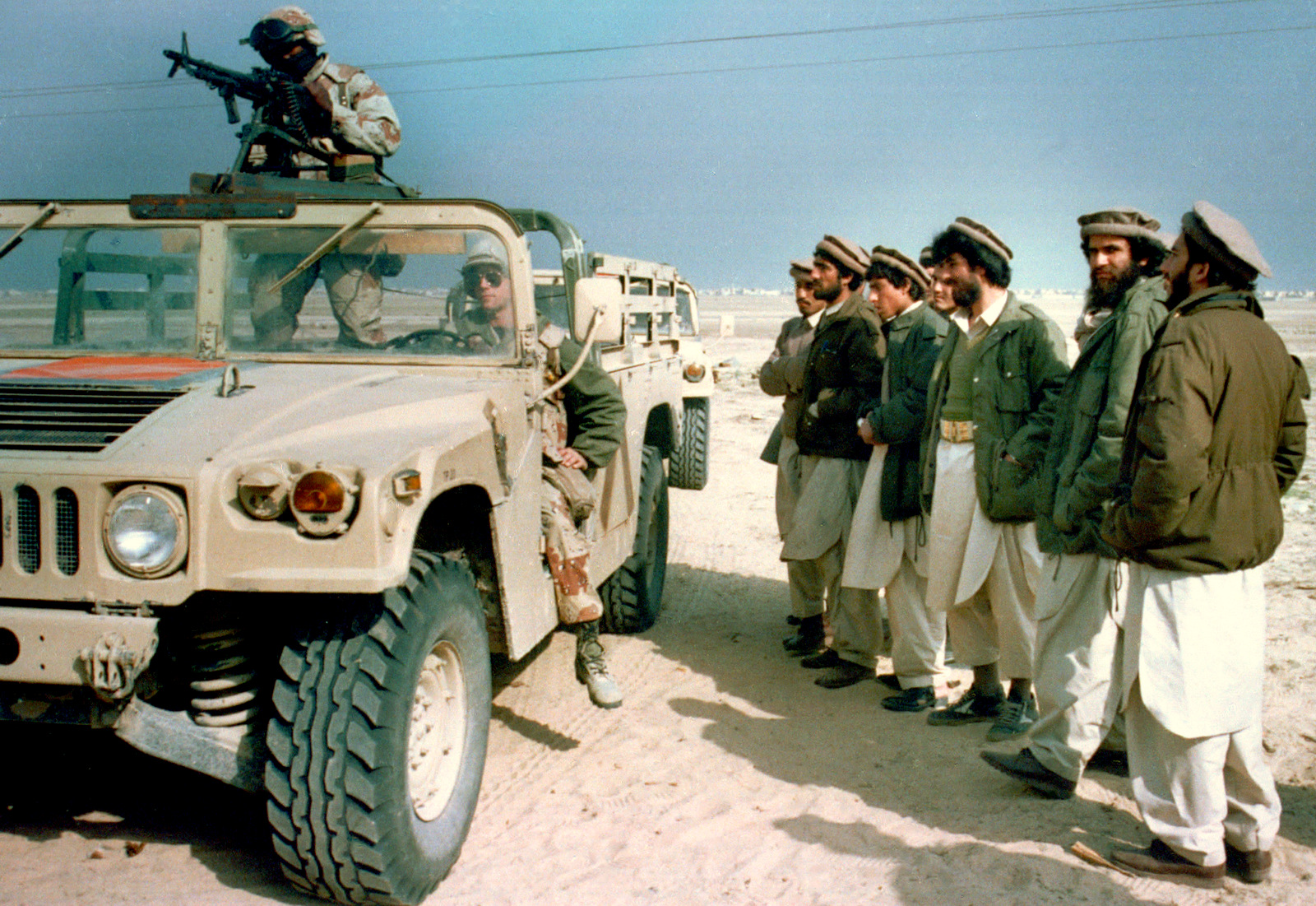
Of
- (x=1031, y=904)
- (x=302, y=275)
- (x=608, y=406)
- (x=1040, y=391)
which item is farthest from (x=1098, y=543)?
(x=302, y=275)

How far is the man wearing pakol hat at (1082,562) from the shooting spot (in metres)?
3.65

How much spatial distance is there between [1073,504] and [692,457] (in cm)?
682

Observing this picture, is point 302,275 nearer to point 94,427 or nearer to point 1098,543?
point 94,427

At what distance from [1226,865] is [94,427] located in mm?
3560

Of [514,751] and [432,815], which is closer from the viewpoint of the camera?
[432,815]

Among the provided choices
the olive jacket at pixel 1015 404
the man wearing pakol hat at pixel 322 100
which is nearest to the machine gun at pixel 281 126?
the man wearing pakol hat at pixel 322 100

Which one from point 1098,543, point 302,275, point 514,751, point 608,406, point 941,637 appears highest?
point 302,275

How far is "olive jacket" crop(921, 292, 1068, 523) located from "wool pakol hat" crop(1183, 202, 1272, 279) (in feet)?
3.58

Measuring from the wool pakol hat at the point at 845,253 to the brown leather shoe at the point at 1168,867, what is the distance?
10.4 feet

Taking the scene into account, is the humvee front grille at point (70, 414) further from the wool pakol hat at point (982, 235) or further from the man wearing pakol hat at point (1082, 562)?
the wool pakol hat at point (982, 235)

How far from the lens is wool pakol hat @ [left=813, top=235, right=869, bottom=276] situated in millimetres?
5699

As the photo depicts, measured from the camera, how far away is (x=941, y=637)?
527 centimetres

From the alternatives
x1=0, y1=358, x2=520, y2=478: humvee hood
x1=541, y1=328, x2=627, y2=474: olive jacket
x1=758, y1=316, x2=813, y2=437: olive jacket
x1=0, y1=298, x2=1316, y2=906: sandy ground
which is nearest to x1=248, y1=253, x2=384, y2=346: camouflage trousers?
x1=0, y1=358, x2=520, y2=478: humvee hood

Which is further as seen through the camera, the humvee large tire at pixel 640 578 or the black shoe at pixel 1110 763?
the humvee large tire at pixel 640 578
